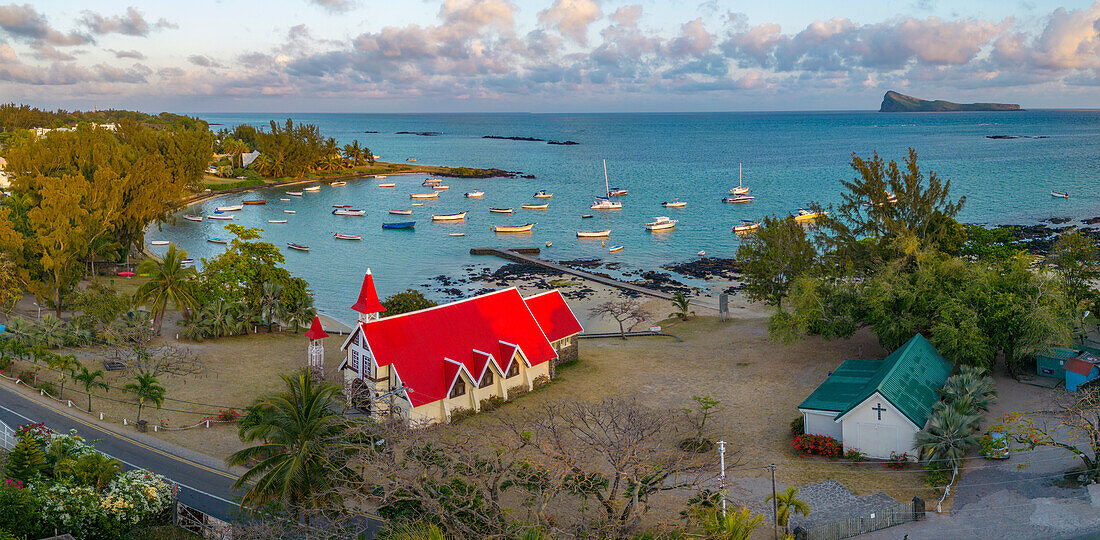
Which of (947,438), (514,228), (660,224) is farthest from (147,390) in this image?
(660,224)

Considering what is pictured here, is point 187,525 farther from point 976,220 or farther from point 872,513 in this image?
point 976,220

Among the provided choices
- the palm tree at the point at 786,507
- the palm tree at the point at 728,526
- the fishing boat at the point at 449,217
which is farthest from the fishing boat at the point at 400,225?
the palm tree at the point at 728,526

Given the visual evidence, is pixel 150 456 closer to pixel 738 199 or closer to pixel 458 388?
→ pixel 458 388

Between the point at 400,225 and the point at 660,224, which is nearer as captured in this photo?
the point at 660,224

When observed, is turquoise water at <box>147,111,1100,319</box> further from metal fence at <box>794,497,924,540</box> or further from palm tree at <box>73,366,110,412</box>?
metal fence at <box>794,497,924,540</box>

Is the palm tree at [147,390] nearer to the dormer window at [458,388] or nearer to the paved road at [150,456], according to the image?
the paved road at [150,456]

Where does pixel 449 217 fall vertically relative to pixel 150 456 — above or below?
above

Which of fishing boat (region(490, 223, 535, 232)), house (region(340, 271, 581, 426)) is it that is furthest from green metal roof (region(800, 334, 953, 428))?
fishing boat (region(490, 223, 535, 232))
